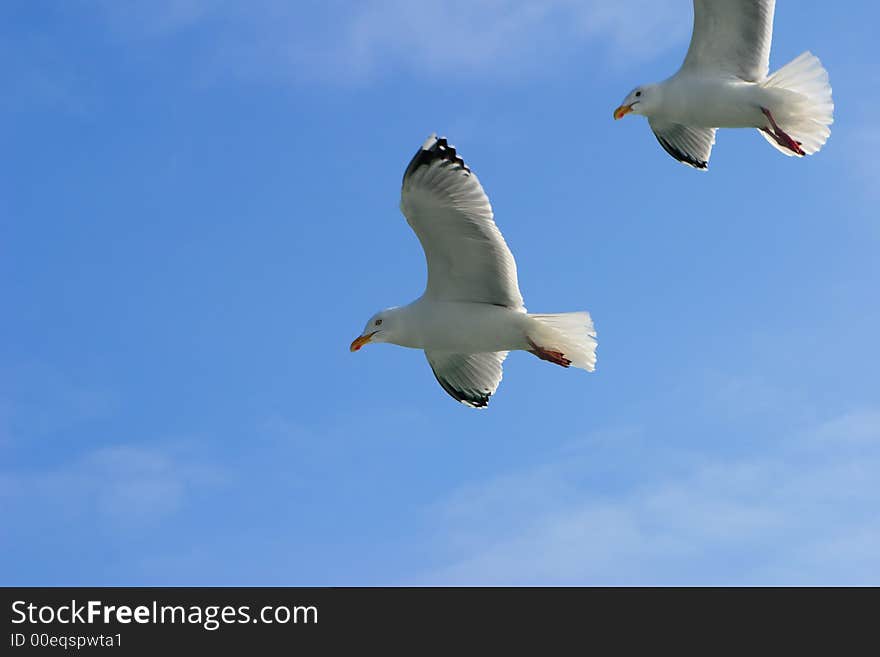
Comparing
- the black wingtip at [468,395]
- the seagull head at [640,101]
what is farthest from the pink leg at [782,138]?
the black wingtip at [468,395]

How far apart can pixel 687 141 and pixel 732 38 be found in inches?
49.3

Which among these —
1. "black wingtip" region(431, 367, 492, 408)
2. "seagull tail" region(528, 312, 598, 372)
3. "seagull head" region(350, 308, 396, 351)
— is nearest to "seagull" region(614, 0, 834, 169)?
"seagull tail" region(528, 312, 598, 372)

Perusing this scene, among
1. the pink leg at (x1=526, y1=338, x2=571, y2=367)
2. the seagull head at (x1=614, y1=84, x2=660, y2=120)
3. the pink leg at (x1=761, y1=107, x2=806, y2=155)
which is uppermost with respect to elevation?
the seagull head at (x1=614, y1=84, x2=660, y2=120)

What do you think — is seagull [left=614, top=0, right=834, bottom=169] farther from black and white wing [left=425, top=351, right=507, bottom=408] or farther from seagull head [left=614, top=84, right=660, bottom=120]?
black and white wing [left=425, top=351, right=507, bottom=408]

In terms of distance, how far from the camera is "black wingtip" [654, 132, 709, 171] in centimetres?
1430

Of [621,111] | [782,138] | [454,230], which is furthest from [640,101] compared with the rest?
[454,230]

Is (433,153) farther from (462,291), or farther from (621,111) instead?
(621,111)

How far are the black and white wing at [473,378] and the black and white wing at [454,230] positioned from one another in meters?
1.12

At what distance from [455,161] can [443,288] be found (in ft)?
4.06

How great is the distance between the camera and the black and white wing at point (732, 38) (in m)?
13.2

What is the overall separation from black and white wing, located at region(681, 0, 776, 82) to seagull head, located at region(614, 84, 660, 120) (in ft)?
1.40

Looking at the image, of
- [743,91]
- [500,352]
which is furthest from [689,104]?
[500,352]

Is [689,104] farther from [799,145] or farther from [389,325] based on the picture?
[389,325]

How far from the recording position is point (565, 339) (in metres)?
11.6
